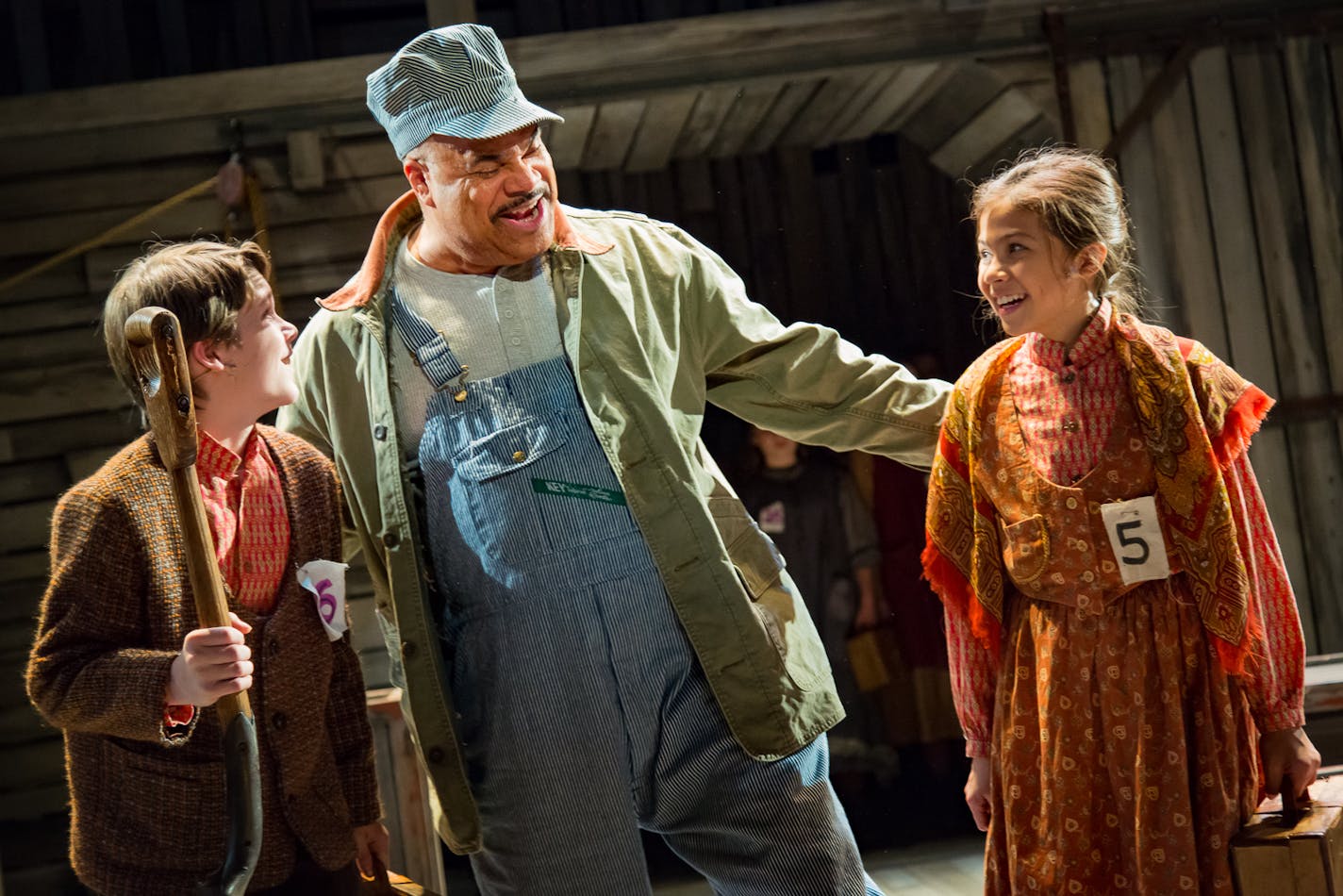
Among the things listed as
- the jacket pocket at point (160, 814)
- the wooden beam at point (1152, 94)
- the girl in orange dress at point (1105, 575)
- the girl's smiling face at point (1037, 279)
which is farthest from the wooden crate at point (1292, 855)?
the wooden beam at point (1152, 94)

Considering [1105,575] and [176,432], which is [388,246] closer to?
[176,432]

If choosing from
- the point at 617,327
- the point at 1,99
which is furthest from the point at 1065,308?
the point at 1,99

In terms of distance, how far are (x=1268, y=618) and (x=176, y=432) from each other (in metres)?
1.72

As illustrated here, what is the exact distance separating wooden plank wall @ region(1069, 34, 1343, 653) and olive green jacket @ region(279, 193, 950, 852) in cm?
350

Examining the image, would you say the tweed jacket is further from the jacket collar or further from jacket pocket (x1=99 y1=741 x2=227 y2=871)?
the jacket collar

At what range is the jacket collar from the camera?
266 centimetres

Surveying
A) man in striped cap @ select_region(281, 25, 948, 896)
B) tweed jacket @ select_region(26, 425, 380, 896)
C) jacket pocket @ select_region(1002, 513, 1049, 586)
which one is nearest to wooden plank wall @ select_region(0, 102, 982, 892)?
man in striped cap @ select_region(281, 25, 948, 896)

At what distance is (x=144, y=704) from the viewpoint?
6.98 feet

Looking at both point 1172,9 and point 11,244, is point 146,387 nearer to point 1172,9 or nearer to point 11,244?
point 11,244

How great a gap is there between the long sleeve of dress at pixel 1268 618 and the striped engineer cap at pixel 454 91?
1.31 m

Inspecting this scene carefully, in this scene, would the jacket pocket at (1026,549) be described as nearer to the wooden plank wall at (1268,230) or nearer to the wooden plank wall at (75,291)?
the wooden plank wall at (1268,230)

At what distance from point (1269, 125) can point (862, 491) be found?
7.86 feet

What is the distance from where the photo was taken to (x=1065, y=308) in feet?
8.12

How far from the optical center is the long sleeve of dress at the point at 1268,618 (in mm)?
2334
